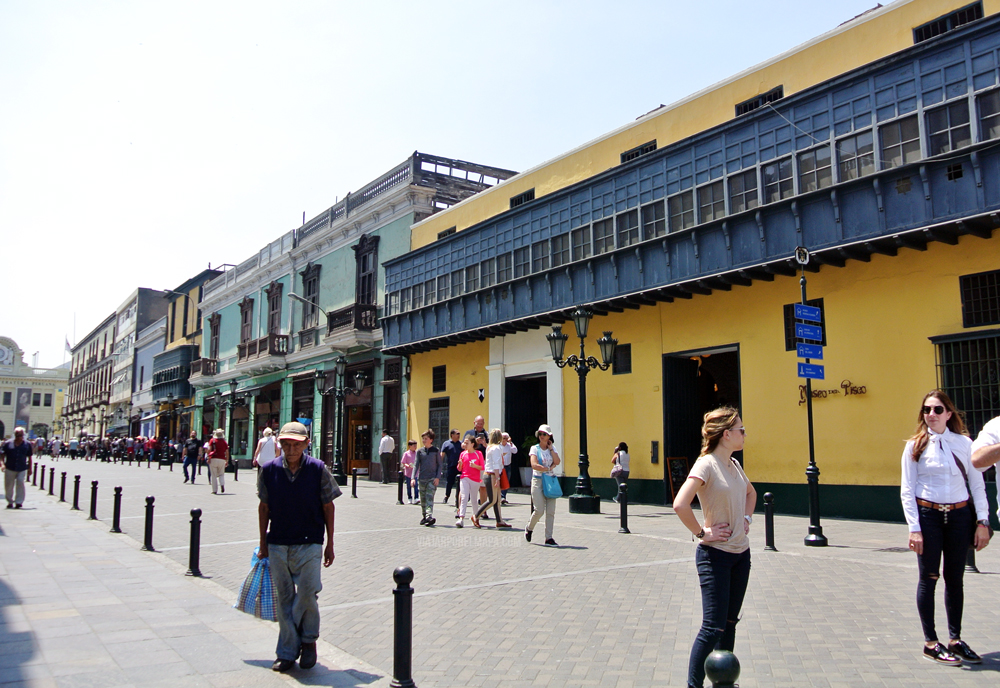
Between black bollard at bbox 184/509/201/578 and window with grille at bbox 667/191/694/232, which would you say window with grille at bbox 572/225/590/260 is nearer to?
window with grille at bbox 667/191/694/232

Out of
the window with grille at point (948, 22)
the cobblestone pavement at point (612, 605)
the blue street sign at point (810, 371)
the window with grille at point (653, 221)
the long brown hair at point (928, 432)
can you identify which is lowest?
the cobblestone pavement at point (612, 605)

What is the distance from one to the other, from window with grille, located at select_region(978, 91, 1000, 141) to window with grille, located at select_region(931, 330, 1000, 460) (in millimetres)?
3155

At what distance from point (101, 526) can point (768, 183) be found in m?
14.2

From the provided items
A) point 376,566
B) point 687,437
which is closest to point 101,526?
point 376,566

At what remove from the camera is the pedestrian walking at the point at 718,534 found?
13.5 feet

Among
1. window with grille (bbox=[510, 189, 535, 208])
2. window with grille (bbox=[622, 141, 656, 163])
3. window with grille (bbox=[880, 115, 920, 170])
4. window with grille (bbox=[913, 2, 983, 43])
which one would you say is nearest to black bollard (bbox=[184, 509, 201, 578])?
window with grille (bbox=[880, 115, 920, 170])

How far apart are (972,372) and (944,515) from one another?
8928 millimetres

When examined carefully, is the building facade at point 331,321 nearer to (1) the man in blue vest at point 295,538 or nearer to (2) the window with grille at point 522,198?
(2) the window with grille at point 522,198

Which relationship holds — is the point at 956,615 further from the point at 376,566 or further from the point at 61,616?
the point at 61,616

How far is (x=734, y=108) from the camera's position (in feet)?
55.9

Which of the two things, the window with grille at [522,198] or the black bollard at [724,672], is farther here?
the window with grille at [522,198]

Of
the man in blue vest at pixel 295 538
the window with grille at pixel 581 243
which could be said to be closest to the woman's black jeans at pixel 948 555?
the man in blue vest at pixel 295 538

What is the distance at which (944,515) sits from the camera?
5.17 metres

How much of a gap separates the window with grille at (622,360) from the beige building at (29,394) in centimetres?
9702
